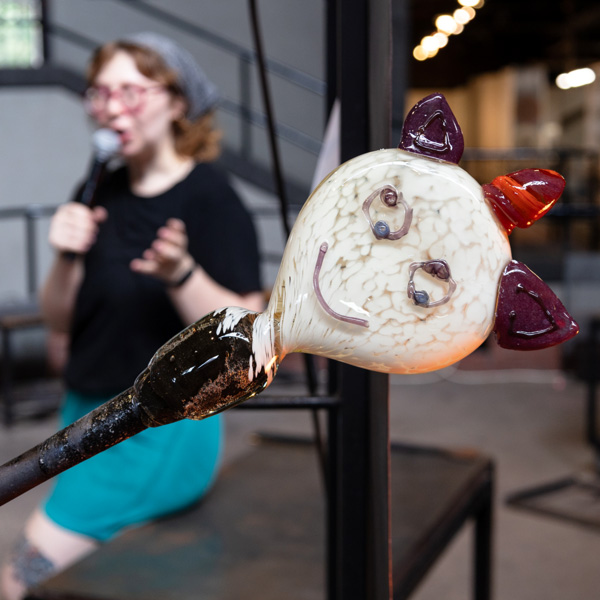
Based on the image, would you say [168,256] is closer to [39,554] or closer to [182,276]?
[182,276]

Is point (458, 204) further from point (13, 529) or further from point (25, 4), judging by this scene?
point (25, 4)

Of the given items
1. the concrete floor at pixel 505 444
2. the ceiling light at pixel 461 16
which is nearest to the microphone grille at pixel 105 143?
the concrete floor at pixel 505 444

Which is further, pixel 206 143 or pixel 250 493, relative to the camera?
pixel 206 143

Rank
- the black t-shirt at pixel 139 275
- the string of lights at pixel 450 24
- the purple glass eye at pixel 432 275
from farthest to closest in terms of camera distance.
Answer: the string of lights at pixel 450 24 < the black t-shirt at pixel 139 275 < the purple glass eye at pixel 432 275

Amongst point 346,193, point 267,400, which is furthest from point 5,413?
point 346,193

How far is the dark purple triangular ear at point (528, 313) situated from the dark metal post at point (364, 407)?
4.7 inches

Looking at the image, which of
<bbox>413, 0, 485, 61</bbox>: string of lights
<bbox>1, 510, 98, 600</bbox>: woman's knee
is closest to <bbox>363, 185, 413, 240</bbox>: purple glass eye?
<bbox>1, 510, 98, 600</bbox>: woman's knee

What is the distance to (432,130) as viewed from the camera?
260mm

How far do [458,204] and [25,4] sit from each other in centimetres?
520

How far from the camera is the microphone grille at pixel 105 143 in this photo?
1038 mm

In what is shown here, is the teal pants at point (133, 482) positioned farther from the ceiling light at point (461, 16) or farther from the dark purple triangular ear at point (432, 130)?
the ceiling light at point (461, 16)

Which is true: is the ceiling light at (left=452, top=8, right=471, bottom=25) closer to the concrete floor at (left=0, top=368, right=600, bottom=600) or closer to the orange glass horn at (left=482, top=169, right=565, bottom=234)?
the concrete floor at (left=0, top=368, right=600, bottom=600)

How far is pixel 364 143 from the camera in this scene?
403mm

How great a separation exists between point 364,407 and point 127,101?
0.79 metres
